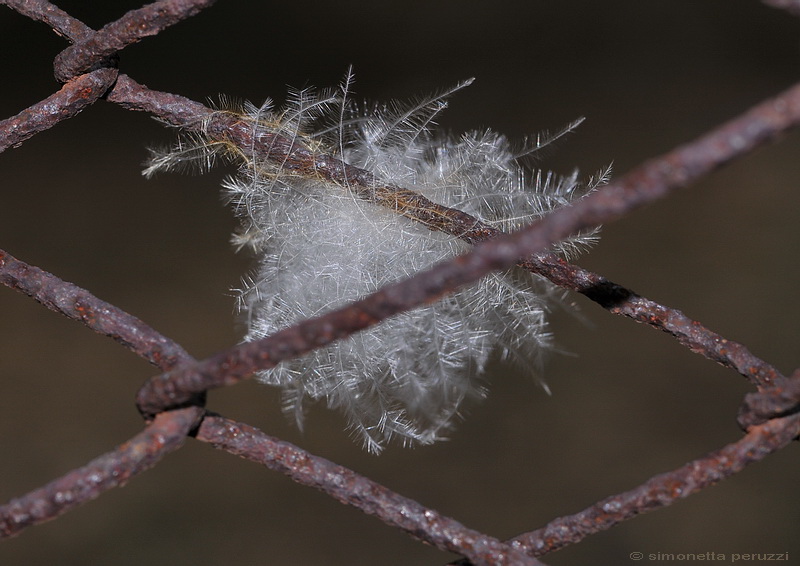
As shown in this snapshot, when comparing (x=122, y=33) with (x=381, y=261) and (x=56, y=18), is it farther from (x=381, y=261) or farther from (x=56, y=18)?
(x=381, y=261)

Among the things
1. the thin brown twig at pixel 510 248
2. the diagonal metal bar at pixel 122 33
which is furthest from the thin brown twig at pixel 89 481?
the diagonal metal bar at pixel 122 33

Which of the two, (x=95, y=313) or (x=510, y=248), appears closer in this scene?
(x=510, y=248)

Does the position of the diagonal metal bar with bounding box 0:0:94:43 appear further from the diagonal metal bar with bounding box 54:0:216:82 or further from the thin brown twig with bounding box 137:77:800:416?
the thin brown twig with bounding box 137:77:800:416

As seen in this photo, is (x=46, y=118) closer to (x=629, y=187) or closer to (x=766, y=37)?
(x=629, y=187)

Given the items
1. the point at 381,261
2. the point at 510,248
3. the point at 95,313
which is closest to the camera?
the point at 510,248

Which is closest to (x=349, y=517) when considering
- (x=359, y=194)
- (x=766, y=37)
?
(x=359, y=194)

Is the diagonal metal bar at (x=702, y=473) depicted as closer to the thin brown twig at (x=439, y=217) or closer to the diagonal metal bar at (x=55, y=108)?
the thin brown twig at (x=439, y=217)

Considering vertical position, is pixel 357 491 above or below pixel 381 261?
below

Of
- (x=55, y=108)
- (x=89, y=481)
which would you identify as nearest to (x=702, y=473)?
(x=89, y=481)
